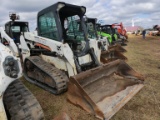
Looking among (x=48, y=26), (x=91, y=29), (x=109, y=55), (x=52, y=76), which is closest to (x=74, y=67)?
(x=52, y=76)

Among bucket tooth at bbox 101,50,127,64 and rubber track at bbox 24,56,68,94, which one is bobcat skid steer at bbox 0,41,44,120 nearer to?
rubber track at bbox 24,56,68,94

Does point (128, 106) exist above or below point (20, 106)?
below

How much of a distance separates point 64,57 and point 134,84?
74.3 inches

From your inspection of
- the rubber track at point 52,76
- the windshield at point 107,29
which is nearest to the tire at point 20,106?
the rubber track at point 52,76

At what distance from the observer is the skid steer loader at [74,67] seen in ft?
12.0

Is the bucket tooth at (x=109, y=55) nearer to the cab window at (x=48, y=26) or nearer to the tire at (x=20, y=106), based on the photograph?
the cab window at (x=48, y=26)

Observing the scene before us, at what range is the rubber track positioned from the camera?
4225 mm

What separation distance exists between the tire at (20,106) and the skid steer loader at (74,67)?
103 cm

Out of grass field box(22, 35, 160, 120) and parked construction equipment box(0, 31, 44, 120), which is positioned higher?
parked construction equipment box(0, 31, 44, 120)

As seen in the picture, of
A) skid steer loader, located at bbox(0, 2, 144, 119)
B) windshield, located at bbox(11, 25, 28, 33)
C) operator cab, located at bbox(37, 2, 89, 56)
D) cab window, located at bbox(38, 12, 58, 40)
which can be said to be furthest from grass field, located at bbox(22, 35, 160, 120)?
windshield, located at bbox(11, 25, 28, 33)

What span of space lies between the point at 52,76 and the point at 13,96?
1.74 m

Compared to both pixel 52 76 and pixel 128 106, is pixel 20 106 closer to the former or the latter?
pixel 52 76

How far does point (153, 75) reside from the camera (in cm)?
587

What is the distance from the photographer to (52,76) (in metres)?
4.31
